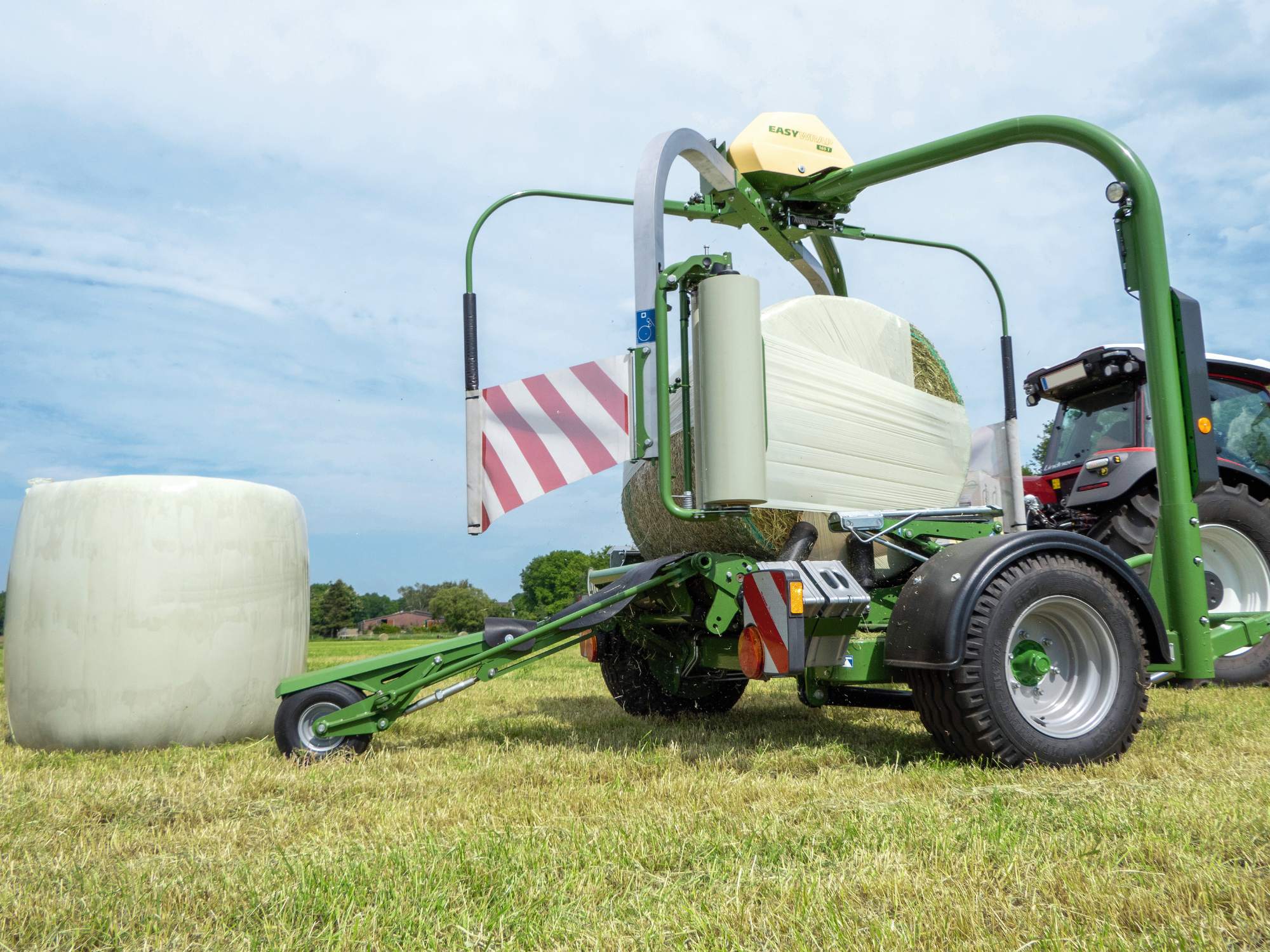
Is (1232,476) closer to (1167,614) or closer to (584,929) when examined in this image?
(1167,614)

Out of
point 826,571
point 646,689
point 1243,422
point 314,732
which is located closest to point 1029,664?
point 826,571

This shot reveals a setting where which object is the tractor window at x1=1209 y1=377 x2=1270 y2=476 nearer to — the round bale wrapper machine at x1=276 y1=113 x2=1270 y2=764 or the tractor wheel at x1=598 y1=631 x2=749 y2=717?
the round bale wrapper machine at x1=276 y1=113 x2=1270 y2=764

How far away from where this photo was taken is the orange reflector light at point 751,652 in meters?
3.91

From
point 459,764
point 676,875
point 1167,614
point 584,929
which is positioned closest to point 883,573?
point 1167,614

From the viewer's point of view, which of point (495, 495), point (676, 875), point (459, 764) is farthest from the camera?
point (495, 495)

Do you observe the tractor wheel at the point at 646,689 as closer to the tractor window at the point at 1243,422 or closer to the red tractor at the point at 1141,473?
the red tractor at the point at 1141,473

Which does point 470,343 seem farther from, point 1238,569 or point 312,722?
point 1238,569

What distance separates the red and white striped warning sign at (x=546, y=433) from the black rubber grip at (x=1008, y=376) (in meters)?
2.60

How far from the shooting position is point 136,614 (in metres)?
4.52

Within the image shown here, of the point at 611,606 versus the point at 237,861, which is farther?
the point at 611,606

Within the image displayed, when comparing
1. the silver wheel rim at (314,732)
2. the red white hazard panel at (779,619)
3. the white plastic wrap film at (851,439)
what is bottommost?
the silver wheel rim at (314,732)

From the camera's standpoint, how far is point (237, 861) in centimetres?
256

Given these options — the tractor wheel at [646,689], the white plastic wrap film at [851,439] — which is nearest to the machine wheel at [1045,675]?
the white plastic wrap film at [851,439]

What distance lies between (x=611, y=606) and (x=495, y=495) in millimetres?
757
